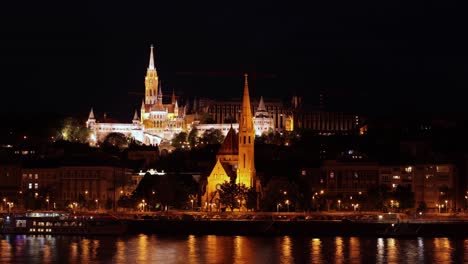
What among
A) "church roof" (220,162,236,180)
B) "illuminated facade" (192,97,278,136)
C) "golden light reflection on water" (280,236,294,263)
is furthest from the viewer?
"illuminated facade" (192,97,278,136)

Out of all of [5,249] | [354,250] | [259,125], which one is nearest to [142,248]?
[5,249]

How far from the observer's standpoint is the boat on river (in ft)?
288

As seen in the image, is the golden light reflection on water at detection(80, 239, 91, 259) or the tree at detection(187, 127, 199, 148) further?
the tree at detection(187, 127, 199, 148)

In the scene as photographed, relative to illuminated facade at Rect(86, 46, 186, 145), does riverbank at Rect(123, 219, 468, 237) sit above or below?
below

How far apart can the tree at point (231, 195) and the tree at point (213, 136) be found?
52.2m

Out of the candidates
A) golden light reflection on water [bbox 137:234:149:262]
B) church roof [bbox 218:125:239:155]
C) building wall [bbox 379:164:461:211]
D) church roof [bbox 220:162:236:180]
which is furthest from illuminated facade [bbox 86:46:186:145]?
golden light reflection on water [bbox 137:234:149:262]

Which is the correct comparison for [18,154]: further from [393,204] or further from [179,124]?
[393,204]

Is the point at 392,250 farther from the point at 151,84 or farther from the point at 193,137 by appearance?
the point at 151,84

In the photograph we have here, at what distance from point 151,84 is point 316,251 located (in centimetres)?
11743

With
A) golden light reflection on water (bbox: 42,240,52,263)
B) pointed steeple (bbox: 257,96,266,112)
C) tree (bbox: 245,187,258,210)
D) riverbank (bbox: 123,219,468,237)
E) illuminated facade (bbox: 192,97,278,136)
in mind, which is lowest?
golden light reflection on water (bbox: 42,240,52,263)

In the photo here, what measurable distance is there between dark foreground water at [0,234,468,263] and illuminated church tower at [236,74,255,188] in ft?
85.1

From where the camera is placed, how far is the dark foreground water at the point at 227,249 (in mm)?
69250

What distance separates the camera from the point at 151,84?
18875cm

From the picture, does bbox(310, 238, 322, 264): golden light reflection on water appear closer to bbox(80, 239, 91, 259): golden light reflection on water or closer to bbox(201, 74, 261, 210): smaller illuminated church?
bbox(80, 239, 91, 259): golden light reflection on water
